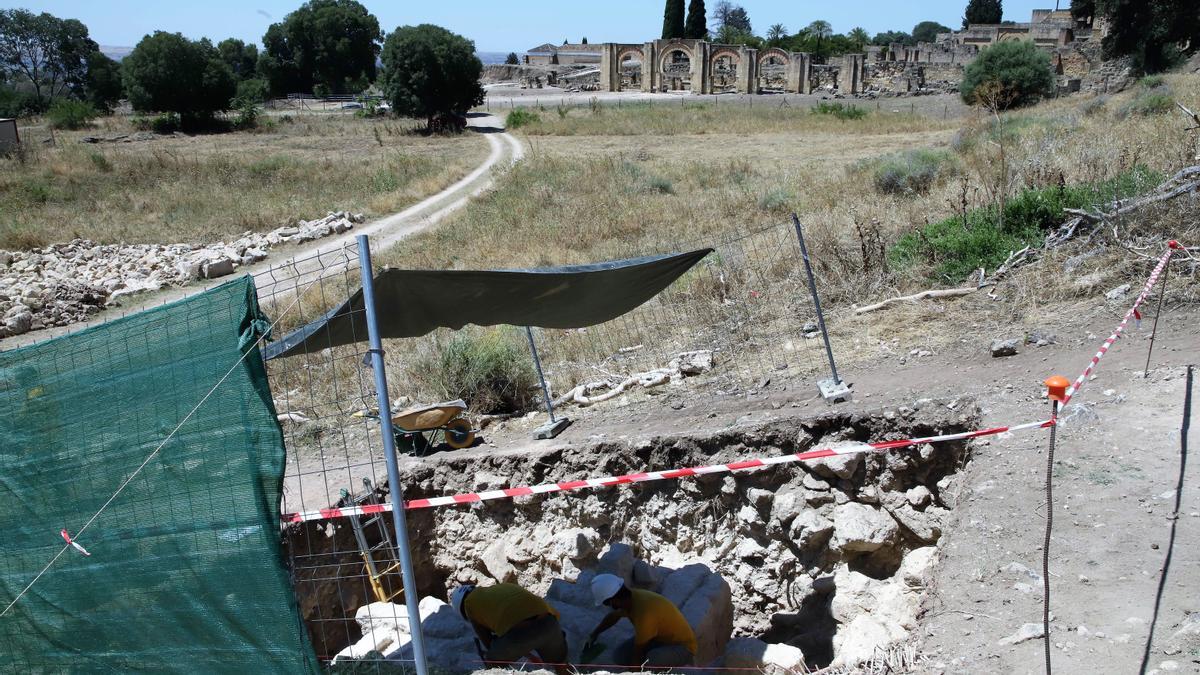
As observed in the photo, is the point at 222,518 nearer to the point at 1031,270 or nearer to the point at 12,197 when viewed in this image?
the point at 1031,270

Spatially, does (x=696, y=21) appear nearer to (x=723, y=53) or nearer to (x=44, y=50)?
(x=723, y=53)

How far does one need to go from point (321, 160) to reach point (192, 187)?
5.68 meters

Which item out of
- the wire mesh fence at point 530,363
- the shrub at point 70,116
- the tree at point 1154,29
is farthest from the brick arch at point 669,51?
the wire mesh fence at point 530,363

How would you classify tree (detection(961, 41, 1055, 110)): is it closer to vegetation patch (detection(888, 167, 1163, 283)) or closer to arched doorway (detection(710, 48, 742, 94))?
arched doorway (detection(710, 48, 742, 94))

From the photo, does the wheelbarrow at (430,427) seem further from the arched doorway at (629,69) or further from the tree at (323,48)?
the tree at (323,48)

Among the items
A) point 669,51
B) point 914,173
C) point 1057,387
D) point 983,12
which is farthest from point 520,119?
point 983,12

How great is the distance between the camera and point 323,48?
64250mm

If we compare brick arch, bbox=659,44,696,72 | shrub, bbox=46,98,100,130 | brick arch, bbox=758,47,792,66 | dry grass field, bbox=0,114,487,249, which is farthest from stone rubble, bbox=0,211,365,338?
brick arch, bbox=659,44,696,72

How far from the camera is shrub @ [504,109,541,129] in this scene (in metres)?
40.5

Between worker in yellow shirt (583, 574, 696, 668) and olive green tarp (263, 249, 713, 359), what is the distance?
1.98 meters

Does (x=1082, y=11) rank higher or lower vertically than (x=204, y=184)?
higher

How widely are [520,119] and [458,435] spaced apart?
115ft

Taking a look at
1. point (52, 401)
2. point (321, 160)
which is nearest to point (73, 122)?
point (321, 160)

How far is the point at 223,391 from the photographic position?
12.3ft
